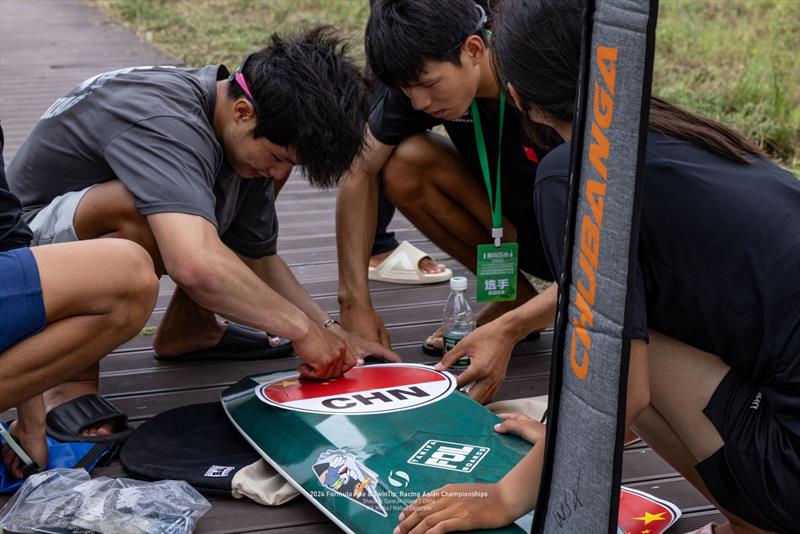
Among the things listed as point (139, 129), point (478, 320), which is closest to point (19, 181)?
point (139, 129)

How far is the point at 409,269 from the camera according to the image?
417cm

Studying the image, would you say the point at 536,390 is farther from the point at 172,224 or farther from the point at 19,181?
the point at 19,181

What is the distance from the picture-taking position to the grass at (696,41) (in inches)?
252

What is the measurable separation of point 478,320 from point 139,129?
132 cm

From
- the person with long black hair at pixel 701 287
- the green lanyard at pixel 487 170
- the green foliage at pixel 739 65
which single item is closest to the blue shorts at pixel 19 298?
the person with long black hair at pixel 701 287

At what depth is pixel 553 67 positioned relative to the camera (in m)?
1.96

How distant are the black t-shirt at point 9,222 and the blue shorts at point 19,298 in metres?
0.11

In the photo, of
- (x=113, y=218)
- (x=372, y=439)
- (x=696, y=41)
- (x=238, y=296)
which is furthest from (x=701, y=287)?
(x=696, y=41)

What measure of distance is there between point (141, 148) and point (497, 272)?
46.5 inches

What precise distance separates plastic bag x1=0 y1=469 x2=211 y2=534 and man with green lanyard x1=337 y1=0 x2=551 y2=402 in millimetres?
1095

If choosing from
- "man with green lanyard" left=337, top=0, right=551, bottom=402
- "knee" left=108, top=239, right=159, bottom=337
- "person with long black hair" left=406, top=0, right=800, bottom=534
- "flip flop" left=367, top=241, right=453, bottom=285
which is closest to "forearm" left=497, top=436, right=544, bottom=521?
"person with long black hair" left=406, top=0, right=800, bottom=534

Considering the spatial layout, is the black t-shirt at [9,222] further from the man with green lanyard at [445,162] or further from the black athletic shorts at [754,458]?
the black athletic shorts at [754,458]

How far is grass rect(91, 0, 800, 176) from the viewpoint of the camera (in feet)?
21.0

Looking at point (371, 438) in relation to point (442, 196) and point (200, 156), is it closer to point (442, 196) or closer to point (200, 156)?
point (200, 156)
